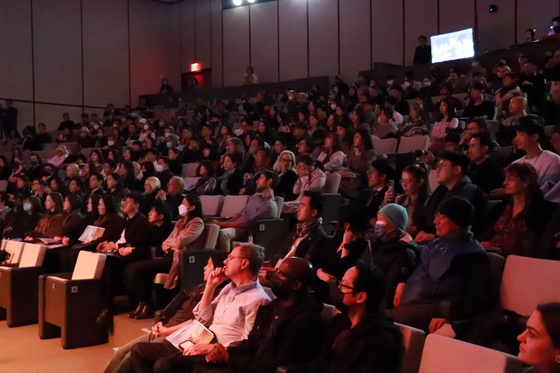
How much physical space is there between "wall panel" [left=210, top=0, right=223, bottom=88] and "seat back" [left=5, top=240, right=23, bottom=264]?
35.6ft

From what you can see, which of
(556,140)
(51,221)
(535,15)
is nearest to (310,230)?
(556,140)

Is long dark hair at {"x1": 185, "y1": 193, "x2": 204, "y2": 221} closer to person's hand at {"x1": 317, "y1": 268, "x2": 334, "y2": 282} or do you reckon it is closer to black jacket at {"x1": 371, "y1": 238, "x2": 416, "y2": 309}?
person's hand at {"x1": 317, "y1": 268, "x2": 334, "y2": 282}

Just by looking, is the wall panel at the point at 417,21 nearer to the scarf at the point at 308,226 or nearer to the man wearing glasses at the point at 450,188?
the man wearing glasses at the point at 450,188

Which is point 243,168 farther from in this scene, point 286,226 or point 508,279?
point 508,279

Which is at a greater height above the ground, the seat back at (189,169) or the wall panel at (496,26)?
the wall panel at (496,26)

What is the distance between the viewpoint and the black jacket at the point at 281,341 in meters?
2.66

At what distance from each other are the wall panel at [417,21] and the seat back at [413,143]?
22.8ft

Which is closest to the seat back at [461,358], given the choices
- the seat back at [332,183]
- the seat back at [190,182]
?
the seat back at [332,183]

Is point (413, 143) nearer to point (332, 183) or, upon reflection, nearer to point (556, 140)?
point (332, 183)

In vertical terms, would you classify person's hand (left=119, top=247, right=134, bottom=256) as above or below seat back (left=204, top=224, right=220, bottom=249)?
below

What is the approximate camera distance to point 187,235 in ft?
15.8

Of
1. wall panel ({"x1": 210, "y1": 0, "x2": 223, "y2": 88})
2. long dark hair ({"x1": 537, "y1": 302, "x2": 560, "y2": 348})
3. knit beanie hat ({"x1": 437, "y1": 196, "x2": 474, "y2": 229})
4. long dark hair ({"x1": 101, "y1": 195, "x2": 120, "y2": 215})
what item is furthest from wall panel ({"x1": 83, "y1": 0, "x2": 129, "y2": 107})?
long dark hair ({"x1": 537, "y1": 302, "x2": 560, "y2": 348})

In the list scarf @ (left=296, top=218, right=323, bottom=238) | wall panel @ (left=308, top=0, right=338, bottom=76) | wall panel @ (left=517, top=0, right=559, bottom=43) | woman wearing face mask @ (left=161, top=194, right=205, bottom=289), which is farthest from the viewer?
wall panel @ (left=308, top=0, right=338, bottom=76)

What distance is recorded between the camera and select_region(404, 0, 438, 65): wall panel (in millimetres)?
12617
